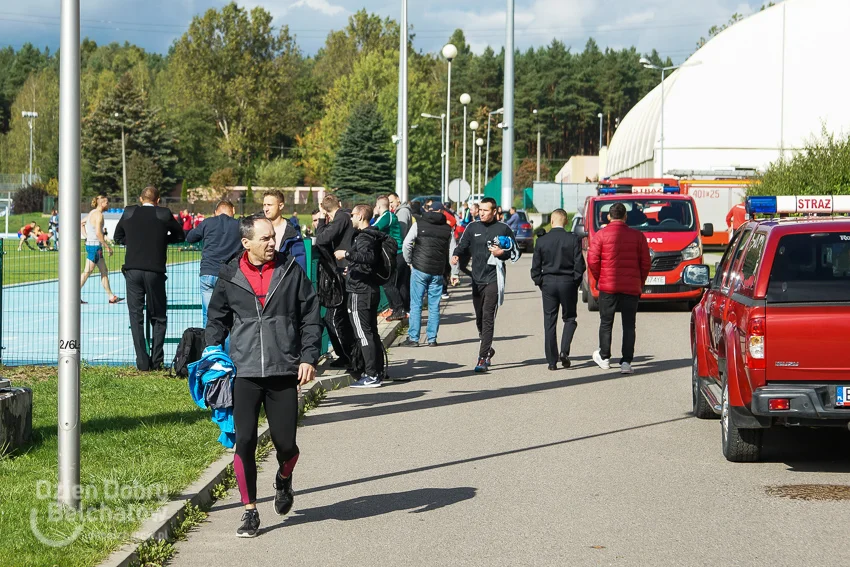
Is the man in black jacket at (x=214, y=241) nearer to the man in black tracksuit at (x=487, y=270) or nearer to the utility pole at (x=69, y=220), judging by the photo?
the man in black tracksuit at (x=487, y=270)

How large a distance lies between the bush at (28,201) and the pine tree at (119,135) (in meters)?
6.78

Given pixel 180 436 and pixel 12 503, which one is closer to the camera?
pixel 12 503

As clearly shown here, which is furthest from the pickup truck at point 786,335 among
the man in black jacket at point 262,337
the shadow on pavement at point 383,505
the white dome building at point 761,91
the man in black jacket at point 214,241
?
the white dome building at point 761,91

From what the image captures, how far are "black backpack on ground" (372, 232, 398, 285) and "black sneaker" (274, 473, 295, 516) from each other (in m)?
5.62

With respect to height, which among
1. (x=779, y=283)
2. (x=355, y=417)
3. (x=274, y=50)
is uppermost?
(x=274, y=50)

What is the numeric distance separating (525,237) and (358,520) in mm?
39041

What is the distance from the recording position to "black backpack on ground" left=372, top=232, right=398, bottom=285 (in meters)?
12.5

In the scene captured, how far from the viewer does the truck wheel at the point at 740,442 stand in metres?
8.64

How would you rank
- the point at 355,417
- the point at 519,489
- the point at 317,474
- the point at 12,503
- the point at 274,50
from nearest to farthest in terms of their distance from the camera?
1. the point at 12,503
2. the point at 519,489
3. the point at 317,474
4. the point at 355,417
5. the point at 274,50

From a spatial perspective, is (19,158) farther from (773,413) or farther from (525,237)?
(773,413)

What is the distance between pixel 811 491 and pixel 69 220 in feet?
16.0

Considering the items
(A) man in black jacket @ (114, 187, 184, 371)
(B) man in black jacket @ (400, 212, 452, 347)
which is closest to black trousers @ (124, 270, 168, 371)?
(A) man in black jacket @ (114, 187, 184, 371)

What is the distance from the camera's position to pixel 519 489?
25.9ft

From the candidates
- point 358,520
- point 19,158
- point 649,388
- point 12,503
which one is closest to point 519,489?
point 358,520
